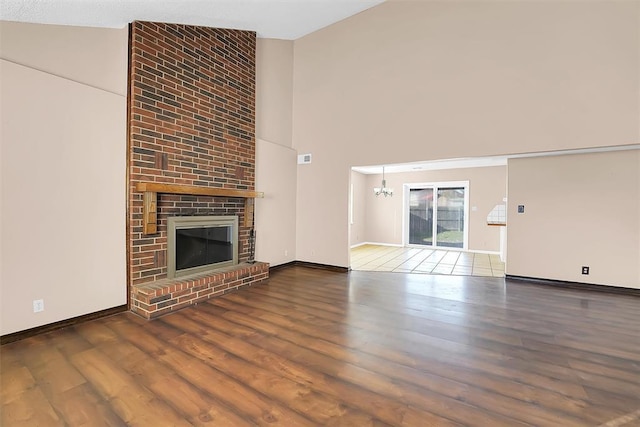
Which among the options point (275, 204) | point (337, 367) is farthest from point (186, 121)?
point (337, 367)

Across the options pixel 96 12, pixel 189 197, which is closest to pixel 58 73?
pixel 96 12

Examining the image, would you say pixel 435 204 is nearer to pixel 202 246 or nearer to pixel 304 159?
pixel 304 159

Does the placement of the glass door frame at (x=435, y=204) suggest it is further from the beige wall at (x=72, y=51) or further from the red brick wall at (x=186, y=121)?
the beige wall at (x=72, y=51)

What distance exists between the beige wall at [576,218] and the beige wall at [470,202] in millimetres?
3505

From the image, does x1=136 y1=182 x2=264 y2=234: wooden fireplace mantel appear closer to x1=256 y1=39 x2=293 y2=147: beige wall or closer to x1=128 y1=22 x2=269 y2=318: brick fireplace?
x1=128 y1=22 x2=269 y2=318: brick fireplace

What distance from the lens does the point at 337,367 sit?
214cm

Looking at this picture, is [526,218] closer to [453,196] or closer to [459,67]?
[459,67]

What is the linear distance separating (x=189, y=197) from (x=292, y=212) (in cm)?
234

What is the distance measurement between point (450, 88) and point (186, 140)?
13.3 ft

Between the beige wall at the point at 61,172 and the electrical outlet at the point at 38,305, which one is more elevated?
the beige wall at the point at 61,172

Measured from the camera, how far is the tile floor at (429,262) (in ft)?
18.5

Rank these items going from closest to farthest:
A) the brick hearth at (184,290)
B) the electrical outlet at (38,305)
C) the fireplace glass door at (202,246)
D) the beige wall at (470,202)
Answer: the electrical outlet at (38,305)
the brick hearth at (184,290)
the fireplace glass door at (202,246)
the beige wall at (470,202)

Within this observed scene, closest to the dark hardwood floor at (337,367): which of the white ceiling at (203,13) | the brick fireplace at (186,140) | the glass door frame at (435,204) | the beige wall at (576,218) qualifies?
the brick fireplace at (186,140)

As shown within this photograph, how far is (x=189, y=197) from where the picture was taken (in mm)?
3926
